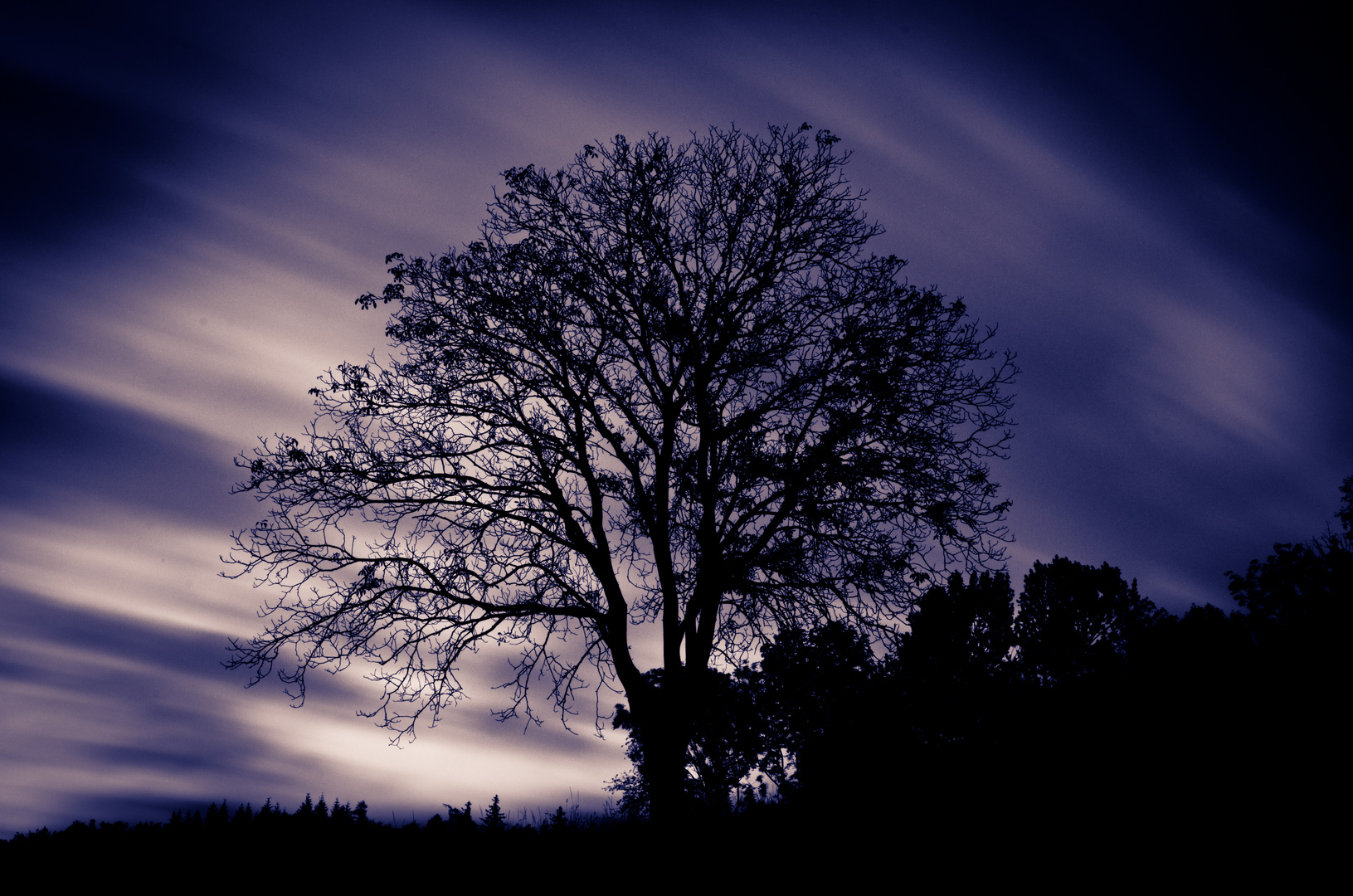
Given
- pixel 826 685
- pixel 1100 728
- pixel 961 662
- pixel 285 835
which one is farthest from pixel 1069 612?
pixel 285 835

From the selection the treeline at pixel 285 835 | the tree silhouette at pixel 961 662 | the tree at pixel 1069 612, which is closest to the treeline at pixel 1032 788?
the treeline at pixel 285 835

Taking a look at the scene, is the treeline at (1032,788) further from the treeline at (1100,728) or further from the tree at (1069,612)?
the tree at (1069,612)

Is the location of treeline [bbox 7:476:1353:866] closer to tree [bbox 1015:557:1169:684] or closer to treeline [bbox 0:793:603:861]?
treeline [bbox 0:793:603:861]

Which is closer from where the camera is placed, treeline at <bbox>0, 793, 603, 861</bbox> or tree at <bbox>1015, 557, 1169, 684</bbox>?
treeline at <bbox>0, 793, 603, 861</bbox>

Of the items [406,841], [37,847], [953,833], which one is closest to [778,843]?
[953,833]

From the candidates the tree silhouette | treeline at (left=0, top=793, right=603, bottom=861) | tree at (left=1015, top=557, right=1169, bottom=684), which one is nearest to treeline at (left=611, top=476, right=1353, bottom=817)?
treeline at (left=0, top=793, right=603, bottom=861)

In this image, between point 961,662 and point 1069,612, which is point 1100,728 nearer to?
point 961,662

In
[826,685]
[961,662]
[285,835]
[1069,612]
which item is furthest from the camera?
[1069,612]

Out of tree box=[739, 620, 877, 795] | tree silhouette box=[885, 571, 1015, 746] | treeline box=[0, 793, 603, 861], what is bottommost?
treeline box=[0, 793, 603, 861]

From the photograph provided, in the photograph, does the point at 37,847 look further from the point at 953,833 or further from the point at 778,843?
the point at 953,833

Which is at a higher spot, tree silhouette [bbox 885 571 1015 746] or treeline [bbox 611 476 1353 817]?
tree silhouette [bbox 885 571 1015 746]

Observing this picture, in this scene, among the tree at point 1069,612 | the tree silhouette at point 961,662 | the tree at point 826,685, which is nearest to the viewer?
the tree at point 826,685

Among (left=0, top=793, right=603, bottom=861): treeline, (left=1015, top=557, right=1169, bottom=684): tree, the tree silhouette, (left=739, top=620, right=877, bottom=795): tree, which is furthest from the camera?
(left=1015, top=557, right=1169, bottom=684): tree

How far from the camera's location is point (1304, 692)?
27.3ft
